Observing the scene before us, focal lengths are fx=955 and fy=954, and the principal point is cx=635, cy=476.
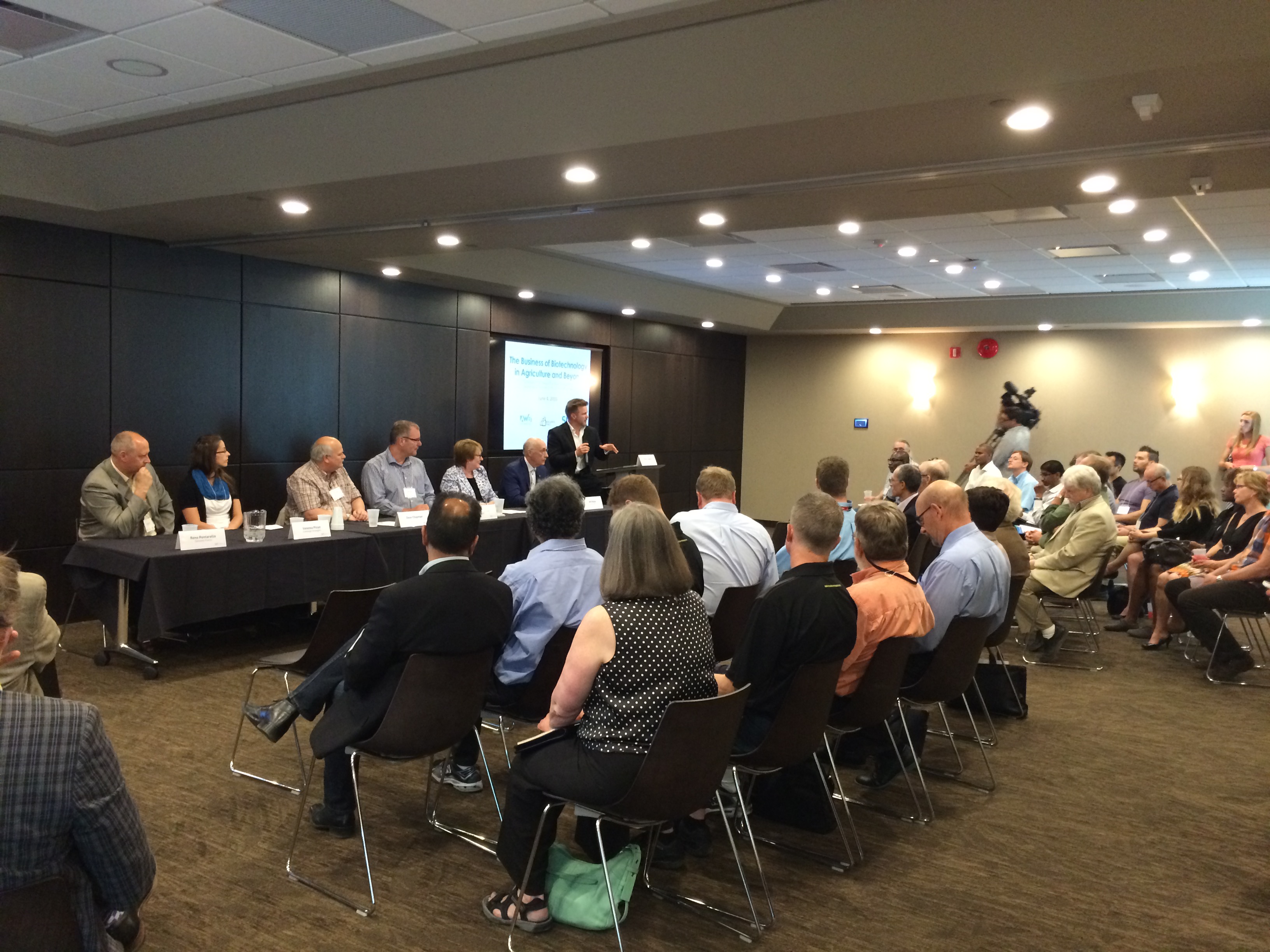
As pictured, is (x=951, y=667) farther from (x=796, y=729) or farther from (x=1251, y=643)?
(x=1251, y=643)

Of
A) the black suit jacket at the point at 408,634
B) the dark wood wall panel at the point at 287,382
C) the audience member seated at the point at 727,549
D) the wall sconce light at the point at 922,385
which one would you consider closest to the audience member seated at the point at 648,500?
the audience member seated at the point at 727,549

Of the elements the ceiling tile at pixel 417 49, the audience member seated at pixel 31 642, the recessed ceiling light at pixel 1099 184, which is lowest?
the audience member seated at pixel 31 642

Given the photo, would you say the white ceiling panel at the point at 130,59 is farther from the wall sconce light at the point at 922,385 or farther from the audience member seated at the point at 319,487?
the wall sconce light at the point at 922,385

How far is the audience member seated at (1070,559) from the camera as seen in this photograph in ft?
20.8

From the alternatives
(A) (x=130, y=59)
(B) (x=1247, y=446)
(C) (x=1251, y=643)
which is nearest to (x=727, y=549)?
(A) (x=130, y=59)

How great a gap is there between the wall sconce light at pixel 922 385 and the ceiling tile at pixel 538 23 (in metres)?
9.86

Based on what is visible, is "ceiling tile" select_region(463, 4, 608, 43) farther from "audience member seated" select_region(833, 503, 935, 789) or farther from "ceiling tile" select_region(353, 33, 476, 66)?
"audience member seated" select_region(833, 503, 935, 789)

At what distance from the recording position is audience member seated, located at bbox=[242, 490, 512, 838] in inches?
110

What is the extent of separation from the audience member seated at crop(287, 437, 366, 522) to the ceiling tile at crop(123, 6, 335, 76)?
261cm

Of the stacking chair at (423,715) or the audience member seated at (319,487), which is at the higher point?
the audience member seated at (319,487)

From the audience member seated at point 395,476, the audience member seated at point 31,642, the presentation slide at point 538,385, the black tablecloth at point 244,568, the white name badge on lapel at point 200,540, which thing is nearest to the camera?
the audience member seated at point 31,642

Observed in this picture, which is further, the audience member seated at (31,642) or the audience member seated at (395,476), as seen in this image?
the audience member seated at (395,476)

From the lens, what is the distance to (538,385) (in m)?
10.5

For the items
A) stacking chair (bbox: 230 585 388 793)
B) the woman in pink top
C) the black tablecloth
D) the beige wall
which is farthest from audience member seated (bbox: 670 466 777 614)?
the beige wall
